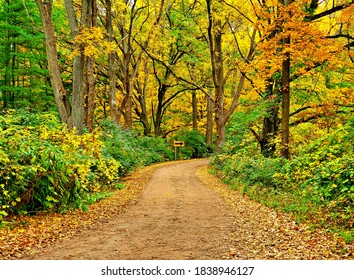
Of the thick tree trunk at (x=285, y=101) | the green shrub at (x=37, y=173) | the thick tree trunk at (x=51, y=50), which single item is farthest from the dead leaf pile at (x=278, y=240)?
the thick tree trunk at (x=51, y=50)

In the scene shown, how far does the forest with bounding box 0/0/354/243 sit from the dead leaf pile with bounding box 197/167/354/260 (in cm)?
38

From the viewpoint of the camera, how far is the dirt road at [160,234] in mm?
6016

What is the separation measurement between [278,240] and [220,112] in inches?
657

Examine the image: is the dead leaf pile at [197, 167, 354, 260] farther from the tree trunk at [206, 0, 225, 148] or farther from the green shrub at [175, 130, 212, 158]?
the green shrub at [175, 130, 212, 158]

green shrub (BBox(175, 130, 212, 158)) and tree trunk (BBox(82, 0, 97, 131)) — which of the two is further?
green shrub (BBox(175, 130, 212, 158))

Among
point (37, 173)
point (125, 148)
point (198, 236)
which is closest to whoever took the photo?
point (198, 236)

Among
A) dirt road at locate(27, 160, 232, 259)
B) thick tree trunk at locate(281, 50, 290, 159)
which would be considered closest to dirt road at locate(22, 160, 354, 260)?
dirt road at locate(27, 160, 232, 259)

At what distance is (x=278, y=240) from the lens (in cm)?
684

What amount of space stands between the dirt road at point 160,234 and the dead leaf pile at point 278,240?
307mm

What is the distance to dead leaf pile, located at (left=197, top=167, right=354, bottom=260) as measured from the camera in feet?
19.2

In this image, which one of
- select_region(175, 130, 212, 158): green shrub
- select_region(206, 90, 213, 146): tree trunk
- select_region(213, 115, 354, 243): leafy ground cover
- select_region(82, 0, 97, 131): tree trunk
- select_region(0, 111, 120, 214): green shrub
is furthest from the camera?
select_region(175, 130, 212, 158): green shrub

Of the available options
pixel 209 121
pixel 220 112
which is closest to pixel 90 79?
pixel 220 112

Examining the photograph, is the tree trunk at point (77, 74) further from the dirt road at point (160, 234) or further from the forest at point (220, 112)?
the dirt road at point (160, 234)

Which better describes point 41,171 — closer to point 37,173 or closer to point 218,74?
point 37,173
